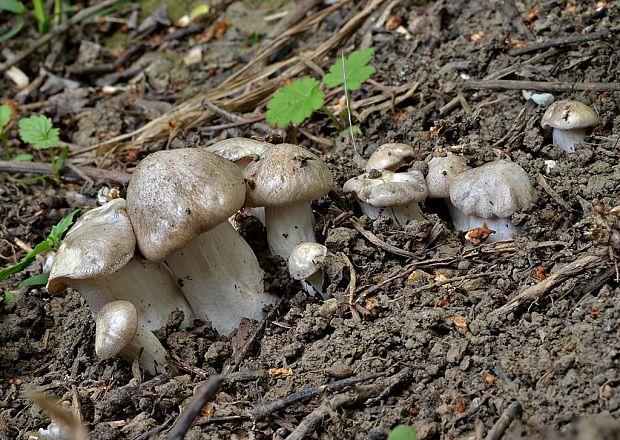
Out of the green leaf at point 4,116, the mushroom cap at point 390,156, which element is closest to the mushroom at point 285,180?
the mushroom cap at point 390,156

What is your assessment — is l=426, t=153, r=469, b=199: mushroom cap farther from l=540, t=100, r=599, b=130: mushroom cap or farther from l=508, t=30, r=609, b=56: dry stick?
l=508, t=30, r=609, b=56: dry stick

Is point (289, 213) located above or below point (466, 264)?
above

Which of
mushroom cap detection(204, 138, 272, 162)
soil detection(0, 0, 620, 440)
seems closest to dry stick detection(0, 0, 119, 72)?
soil detection(0, 0, 620, 440)

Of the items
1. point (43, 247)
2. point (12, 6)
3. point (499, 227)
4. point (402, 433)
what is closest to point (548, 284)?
point (499, 227)

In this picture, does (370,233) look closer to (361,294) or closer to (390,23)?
(361,294)

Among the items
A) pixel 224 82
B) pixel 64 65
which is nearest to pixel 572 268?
pixel 224 82

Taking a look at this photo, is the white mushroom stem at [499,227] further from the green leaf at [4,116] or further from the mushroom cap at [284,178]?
the green leaf at [4,116]
